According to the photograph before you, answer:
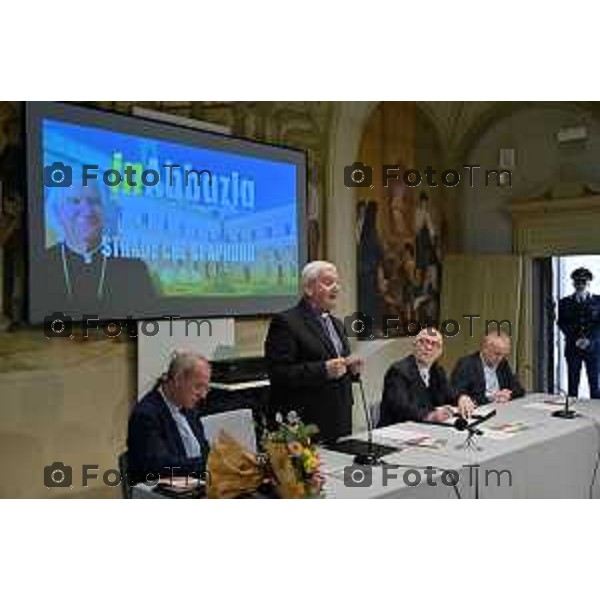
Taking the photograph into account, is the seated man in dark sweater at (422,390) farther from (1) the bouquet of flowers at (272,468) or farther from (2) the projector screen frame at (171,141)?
(1) the bouquet of flowers at (272,468)

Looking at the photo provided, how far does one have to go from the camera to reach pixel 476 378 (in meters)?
2.84

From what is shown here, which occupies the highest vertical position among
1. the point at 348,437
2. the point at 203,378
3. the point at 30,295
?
the point at 30,295

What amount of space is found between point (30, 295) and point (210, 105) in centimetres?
93

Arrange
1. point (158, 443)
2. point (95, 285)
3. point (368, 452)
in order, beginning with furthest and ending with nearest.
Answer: point (95, 285), point (368, 452), point (158, 443)

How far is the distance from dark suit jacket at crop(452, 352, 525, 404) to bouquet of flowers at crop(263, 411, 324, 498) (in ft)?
2.85

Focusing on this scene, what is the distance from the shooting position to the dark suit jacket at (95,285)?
8.50 ft

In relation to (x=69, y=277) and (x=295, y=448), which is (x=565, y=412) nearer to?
(x=295, y=448)

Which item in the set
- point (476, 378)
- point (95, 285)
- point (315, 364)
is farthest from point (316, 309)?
point (95, 285)

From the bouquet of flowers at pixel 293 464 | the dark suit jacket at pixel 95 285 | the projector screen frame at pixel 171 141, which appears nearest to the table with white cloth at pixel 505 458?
the bouquet of flowers at pixel 293 464

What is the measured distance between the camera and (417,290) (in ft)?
9.30

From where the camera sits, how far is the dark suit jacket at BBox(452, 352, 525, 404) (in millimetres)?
2764

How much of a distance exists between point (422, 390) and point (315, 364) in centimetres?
46

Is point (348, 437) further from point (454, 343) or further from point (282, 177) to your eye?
point (282, 177)
